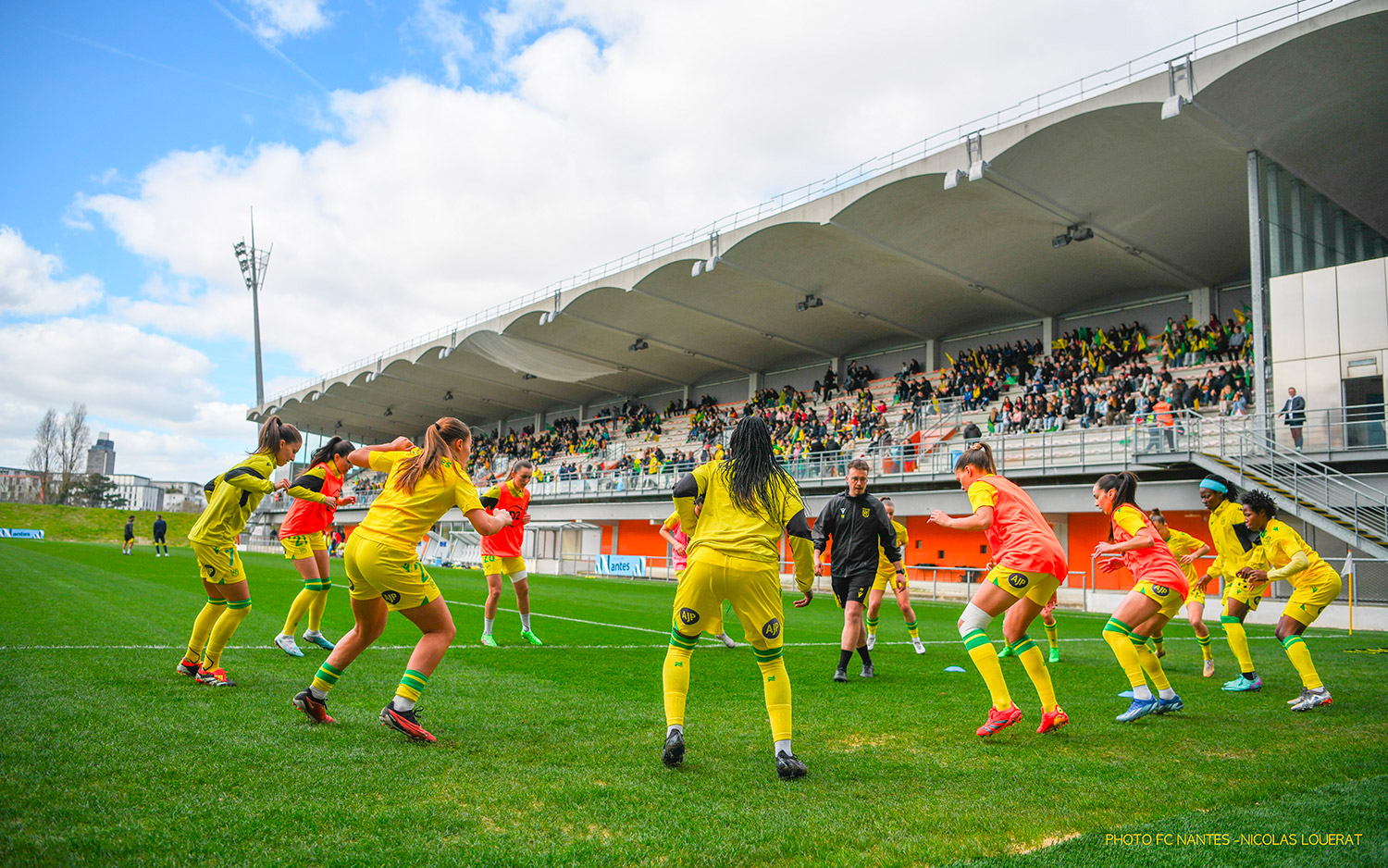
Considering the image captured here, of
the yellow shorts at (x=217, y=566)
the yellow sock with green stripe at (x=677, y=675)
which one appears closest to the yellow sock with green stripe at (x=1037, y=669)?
the yellow sock with green stripe at (x=677, y=675)

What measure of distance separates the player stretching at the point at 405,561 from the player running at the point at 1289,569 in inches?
254

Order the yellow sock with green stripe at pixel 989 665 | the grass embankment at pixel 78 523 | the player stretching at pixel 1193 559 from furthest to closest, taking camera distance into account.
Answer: the grass embankment at pixel 78 523 < the player stretching at pixel 1193 559 < the yellow sock with green stripe at pixel 989 665

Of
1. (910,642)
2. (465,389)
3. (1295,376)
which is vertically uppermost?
(465,389)

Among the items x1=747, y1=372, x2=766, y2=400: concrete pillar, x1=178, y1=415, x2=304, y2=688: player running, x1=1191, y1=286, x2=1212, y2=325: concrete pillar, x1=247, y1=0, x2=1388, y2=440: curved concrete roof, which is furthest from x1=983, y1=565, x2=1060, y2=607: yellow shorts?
x1=747, y1=372, x2=766, y2=400: concrete pillar

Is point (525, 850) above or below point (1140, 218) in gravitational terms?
below

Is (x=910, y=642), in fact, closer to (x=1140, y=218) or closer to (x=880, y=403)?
(x=1140, y=218)

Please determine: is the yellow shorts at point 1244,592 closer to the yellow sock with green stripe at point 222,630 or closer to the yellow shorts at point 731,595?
the yellow shorts at point 731,595

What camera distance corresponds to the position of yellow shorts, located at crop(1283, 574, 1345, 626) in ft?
23.4

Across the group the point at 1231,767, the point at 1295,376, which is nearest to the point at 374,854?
the point at 1231,767

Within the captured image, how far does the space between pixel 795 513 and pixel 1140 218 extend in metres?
24.4

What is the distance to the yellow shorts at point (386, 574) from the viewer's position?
467 centimetres

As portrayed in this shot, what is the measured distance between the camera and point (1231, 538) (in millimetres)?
7855

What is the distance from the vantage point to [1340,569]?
1706 cm

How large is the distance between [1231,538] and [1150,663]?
249cm
